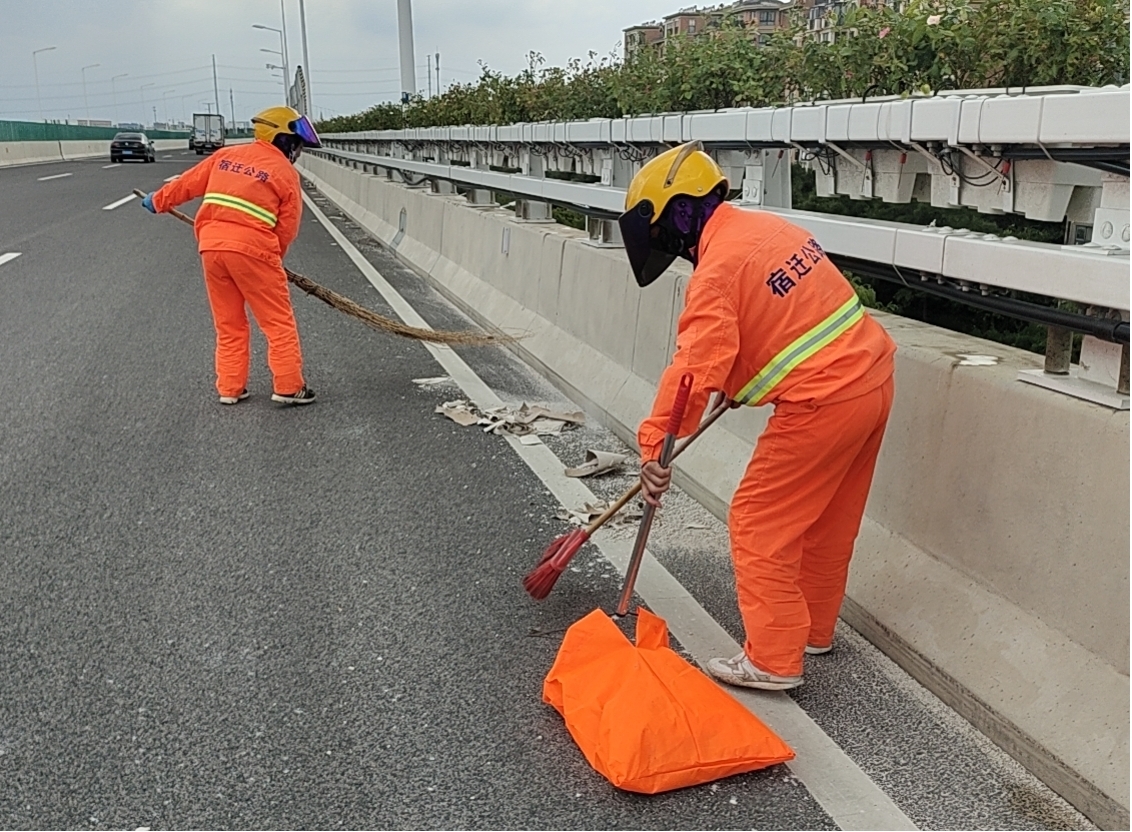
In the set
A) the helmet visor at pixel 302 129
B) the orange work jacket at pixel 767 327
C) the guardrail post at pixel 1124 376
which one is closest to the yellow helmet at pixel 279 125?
the helmet visor at pixel 302 129

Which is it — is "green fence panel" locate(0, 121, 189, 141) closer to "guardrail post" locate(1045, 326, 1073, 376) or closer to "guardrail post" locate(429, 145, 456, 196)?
"guardrail post" locate(429, 145, 456, 196)

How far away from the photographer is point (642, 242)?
330cm

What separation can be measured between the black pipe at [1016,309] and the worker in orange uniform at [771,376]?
1.16 feet

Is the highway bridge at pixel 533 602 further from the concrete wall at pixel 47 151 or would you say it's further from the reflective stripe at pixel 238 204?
the concrete wall at pixel 47 151

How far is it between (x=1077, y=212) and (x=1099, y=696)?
137 cm

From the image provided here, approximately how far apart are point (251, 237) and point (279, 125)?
71 centimetres

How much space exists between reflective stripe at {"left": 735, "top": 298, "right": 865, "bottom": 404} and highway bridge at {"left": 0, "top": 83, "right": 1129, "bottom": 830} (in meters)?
0.39

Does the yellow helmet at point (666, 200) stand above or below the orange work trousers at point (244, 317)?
above

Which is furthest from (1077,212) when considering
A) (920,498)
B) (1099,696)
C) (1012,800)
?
(1012,800)

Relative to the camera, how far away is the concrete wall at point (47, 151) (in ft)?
142

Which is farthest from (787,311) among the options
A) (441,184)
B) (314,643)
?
(441,184)

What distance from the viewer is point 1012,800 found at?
8.79 ft

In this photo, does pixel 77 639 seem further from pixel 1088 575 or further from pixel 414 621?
pixel 1088 575

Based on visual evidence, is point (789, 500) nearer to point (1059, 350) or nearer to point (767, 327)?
point (767, 327)
